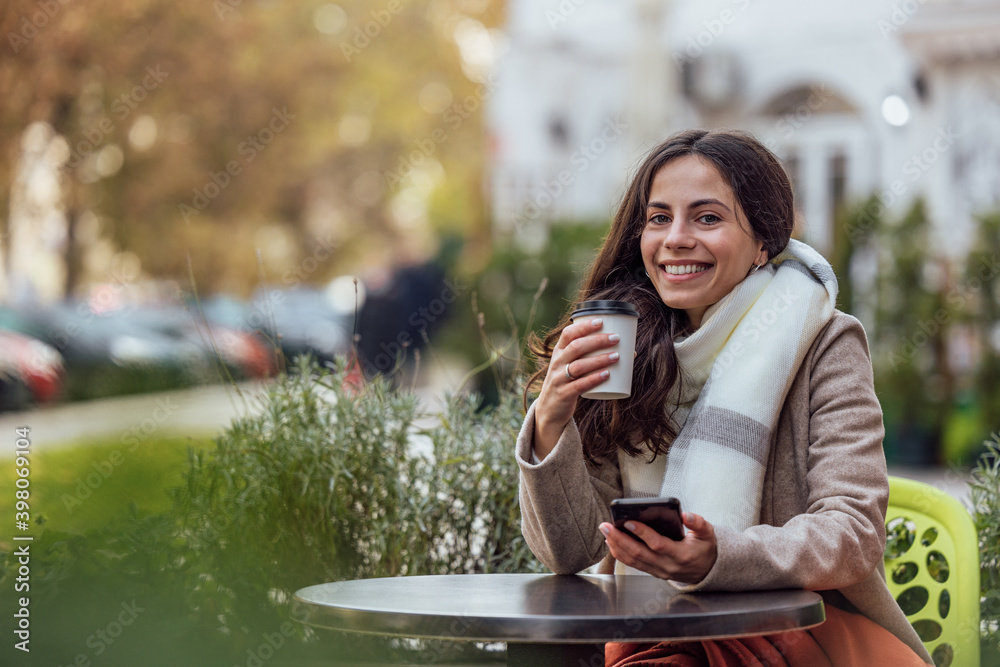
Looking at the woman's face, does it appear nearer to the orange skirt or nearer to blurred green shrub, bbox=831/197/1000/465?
the orange skirt

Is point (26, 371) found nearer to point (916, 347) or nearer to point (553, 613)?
point (916, 347)

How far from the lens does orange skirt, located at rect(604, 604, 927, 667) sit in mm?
1901

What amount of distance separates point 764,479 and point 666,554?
1.54 feet

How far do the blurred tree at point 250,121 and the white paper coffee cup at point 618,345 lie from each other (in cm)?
1005

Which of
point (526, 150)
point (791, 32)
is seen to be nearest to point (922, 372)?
point (791, 32)

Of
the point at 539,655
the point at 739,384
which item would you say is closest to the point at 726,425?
the point at 739,384

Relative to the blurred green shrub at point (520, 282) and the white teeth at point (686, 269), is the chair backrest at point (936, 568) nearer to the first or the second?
the white teeth at point (686, 269)

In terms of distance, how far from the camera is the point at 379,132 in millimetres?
26891

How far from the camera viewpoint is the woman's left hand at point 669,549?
180 centimetres

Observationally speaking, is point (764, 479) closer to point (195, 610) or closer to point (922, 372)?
point (195, 610)

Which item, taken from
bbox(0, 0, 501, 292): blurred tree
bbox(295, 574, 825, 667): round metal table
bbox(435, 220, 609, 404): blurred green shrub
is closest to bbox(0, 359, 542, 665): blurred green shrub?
bbox(295, 574, 825, 667): round metal table

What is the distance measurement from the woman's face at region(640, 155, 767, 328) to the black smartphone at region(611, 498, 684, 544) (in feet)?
2.09

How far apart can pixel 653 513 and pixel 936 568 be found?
1.41m

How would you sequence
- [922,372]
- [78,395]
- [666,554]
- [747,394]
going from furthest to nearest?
[78,395], [922,372], [747,394], [666,554]
